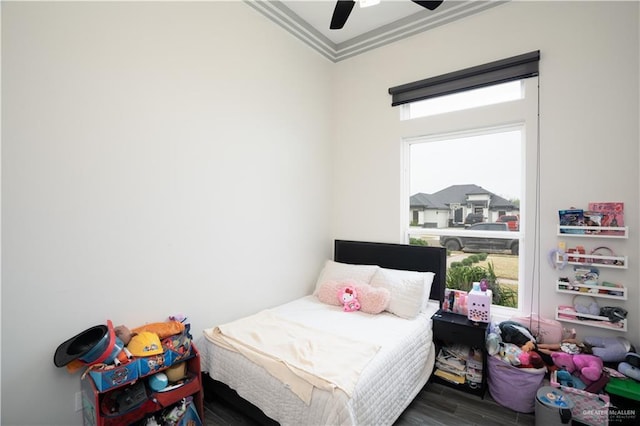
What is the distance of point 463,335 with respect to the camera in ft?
7.52

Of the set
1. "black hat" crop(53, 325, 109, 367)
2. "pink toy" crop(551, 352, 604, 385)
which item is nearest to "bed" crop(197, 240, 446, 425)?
"black hat" crop(53, 325, 109, 367)

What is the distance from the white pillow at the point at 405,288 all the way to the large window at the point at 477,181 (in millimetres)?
455

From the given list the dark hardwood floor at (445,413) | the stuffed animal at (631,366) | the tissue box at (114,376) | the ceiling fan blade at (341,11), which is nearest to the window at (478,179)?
the stuffed animal at (631,366)

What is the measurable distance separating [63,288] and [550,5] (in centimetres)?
384

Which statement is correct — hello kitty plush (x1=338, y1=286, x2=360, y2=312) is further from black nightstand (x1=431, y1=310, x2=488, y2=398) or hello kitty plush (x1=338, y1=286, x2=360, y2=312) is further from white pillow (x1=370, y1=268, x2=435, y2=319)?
black nightstand (x1=431, y1=310, x2=488, y2=398)

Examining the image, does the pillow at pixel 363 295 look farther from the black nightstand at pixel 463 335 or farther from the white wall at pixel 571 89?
the white wall at pixel 571 89

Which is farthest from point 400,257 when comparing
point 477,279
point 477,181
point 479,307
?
point 477,181

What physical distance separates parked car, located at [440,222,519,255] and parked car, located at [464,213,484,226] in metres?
0.03

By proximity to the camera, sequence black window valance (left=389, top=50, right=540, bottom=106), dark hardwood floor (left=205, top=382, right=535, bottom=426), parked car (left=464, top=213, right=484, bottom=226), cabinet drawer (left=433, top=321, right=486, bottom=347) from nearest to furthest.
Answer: dark hardwood floor (left=205, top=382, right=535, bottom=426) < cabinet drawer (left=433, top=321, right=486, bottom=347) < black window valance (left=389, top=50, right=540, bottom=106) < parked car (left=464, top=213, right=484, bottom=226)

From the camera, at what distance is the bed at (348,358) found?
152 cm

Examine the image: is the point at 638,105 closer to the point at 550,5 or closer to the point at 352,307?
Result: the point at 550,5

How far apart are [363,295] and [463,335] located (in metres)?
0.81

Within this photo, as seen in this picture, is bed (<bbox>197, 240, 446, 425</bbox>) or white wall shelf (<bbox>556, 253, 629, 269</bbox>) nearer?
bed (<bbox>197, 240, 446, 425</bbox>)

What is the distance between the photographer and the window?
246cm
